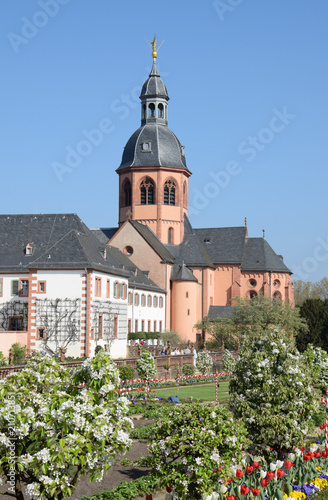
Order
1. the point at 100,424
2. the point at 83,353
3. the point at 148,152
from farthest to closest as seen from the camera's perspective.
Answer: the point at 148,152, the point at 83,353, the point at 100,424

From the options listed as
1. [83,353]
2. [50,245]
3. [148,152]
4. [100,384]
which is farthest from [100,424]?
[148,152]

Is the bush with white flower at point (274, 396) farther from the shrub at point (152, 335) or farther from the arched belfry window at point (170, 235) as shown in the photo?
the arched belfry window at point (170, 235)

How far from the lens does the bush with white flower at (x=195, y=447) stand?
1142cm

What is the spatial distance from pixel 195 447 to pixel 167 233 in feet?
200

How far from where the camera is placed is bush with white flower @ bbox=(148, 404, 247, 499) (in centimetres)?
1142

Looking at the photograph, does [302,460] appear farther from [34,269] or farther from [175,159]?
[175,159]

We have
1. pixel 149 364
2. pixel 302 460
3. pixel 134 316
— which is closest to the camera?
pixel 302 460

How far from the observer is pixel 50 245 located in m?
50.5

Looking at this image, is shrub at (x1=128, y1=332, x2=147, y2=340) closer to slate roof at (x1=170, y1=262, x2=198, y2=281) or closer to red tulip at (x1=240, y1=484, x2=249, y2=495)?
slate roof at (x1=170, y1=262, x2=198, y2=281)

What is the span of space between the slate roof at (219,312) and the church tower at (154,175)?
27.9 feet

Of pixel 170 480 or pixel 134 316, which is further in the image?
pixel 134 316

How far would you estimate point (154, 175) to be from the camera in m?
70.8

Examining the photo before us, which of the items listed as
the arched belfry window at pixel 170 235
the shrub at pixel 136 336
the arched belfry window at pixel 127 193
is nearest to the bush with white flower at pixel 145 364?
the shrub at pixel 136 336

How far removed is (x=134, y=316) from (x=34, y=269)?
14168mm
